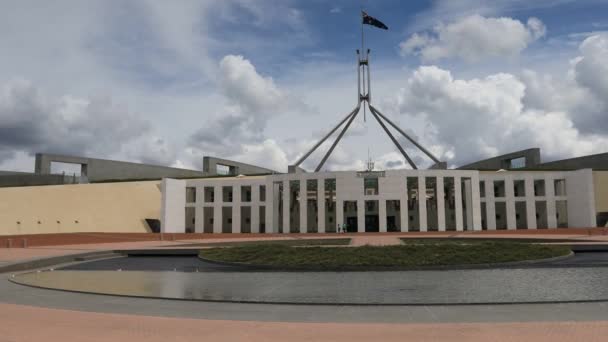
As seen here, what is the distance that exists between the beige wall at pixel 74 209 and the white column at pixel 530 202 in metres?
37.9

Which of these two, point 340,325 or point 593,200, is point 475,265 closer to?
point 340,325

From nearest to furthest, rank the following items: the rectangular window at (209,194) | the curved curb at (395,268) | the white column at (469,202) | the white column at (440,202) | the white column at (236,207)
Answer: the curved curb at (395,268) < the white column at (440,202) < the white column at (469,202) < the white column at (236,207) < the rectangular window at (209,194)

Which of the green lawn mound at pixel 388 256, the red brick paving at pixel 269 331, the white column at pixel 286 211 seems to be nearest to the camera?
the red brick paving at pixel 269 331

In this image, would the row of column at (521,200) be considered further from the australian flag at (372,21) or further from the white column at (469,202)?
the australian flag at (372,21)

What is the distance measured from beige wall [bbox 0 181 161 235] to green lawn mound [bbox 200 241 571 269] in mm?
31247

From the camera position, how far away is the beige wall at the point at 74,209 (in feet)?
142

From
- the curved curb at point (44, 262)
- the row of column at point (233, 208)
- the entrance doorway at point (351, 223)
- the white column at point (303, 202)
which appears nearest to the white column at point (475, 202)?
the entrance doorway at point (351, 223)

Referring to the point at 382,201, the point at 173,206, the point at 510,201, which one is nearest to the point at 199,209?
the point at 173,206

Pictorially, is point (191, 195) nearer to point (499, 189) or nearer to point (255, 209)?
point (255, 209)

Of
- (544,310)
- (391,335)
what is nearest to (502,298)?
(544,310)

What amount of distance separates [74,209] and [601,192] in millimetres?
51484

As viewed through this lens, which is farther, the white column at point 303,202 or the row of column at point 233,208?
the row of column at point 233,208

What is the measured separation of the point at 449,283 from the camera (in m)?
11.1

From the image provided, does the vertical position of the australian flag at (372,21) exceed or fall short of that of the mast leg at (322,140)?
it exceeds it
